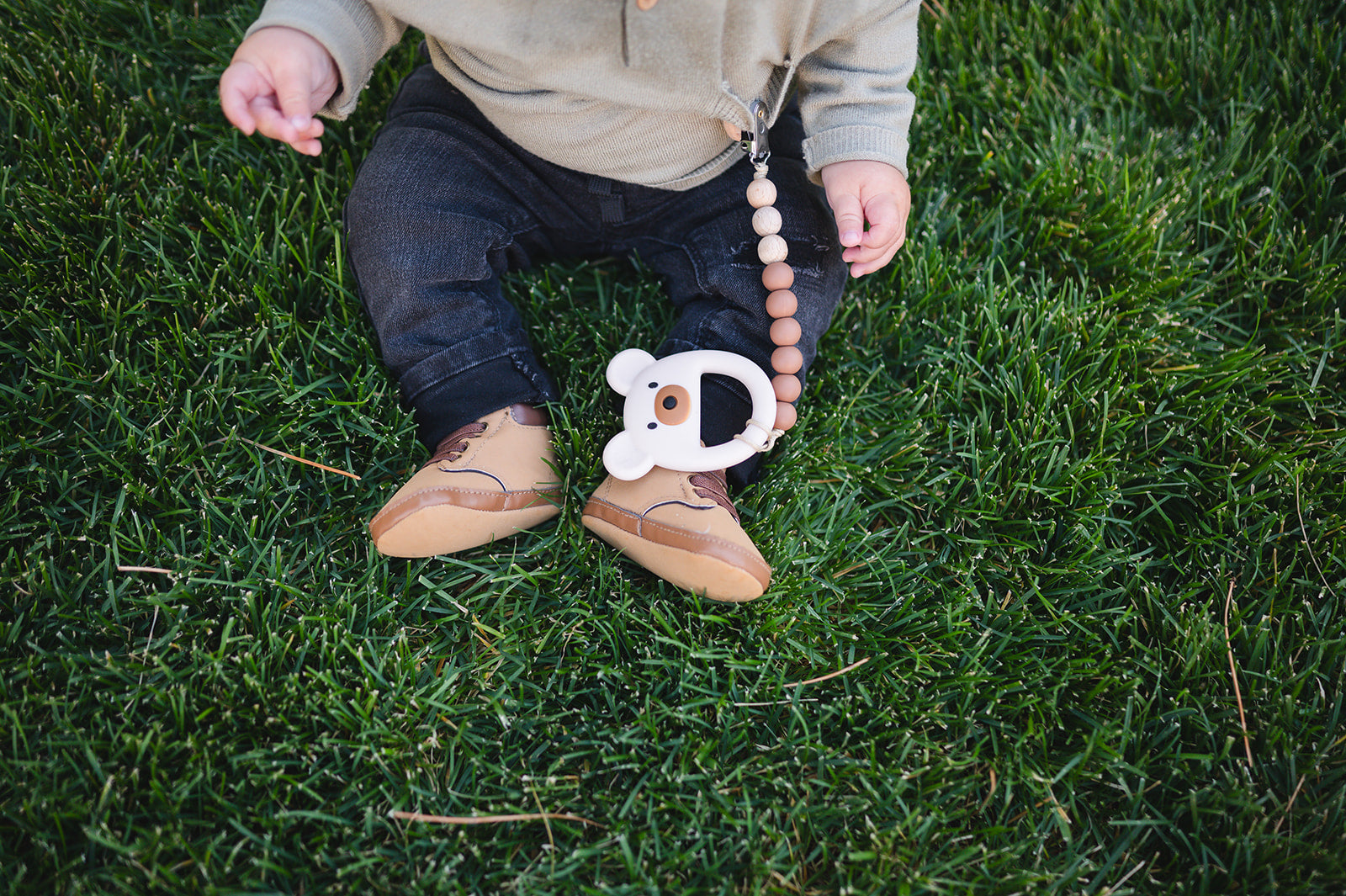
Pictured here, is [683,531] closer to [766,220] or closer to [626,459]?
[626,459]

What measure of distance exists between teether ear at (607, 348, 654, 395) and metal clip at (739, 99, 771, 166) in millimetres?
414

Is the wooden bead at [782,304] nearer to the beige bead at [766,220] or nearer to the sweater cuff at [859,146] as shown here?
the beige bead at [766,220]

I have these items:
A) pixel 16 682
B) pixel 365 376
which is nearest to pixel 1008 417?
pixel 365 376

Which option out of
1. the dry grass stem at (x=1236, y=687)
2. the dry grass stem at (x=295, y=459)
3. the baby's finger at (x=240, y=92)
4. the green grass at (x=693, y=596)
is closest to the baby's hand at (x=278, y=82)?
the baby's finger at (x=240, y=92)

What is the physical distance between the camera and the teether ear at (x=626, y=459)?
4.93 feet

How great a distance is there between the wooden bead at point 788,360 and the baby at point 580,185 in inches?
1.6

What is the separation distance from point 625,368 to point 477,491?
1.20 ft

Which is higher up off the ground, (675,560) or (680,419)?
(680,419)

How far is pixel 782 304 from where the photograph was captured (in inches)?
62.5

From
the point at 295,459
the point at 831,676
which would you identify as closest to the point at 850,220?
the point at 831,676

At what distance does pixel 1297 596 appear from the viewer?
1592 mm

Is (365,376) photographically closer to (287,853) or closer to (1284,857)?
(287,853)

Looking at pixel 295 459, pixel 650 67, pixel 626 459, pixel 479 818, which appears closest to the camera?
pixel 479 818

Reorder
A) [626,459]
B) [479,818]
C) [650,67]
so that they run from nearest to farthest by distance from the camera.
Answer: [479,818]
[650,67]
[626,459]
